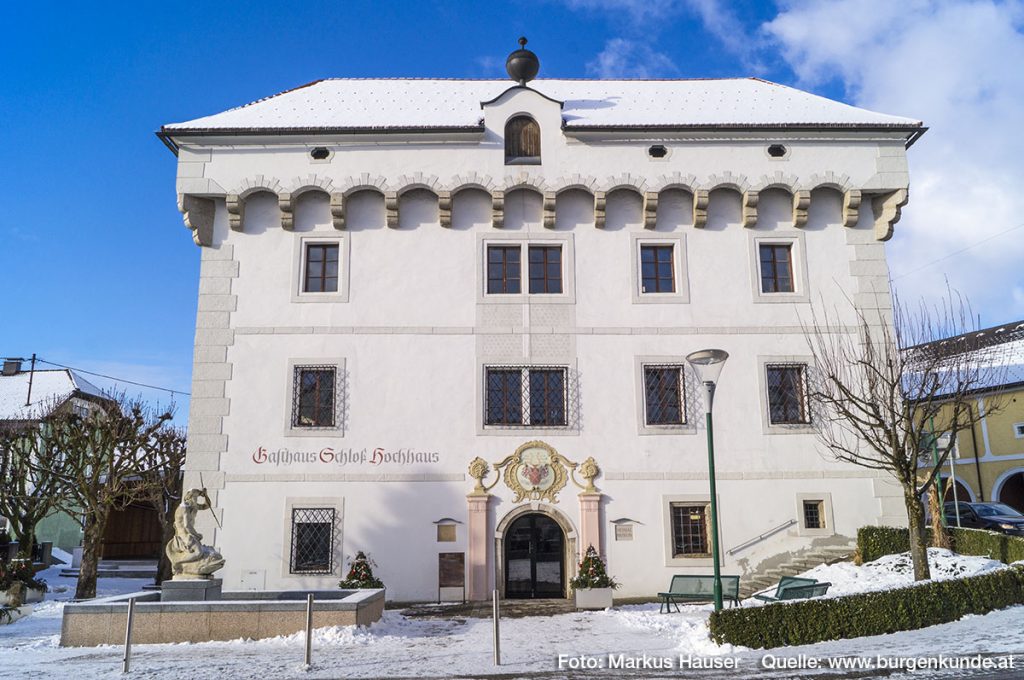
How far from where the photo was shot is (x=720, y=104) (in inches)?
899

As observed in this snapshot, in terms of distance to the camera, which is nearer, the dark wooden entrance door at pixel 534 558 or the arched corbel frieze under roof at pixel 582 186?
the dark wooden entrance door at pixel 534 558

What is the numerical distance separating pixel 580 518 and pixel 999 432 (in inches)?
1206

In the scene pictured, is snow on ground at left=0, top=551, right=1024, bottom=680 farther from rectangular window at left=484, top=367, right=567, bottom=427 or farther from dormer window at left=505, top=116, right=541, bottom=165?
dormer window at left=505, top=116, right=541, bottom=165

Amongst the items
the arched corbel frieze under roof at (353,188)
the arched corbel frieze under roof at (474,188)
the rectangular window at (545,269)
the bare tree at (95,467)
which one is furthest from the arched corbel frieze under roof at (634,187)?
the bare tree at (95,467)

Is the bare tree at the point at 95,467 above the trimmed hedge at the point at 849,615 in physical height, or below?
above

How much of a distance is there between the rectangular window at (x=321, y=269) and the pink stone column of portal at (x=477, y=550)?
669cm

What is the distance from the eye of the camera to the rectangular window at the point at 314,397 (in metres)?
20.0

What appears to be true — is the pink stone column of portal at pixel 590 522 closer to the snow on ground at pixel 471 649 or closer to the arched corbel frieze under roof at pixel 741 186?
the snow on ground at pixel 471 649

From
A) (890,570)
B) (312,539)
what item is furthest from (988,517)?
(312,539)

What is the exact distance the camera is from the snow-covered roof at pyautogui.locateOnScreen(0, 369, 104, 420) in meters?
42.6

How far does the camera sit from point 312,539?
19359 millimetres

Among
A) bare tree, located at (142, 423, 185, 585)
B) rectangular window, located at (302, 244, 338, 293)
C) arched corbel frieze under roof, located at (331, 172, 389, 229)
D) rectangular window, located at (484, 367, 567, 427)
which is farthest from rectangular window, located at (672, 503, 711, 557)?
bare tree, located at (142, 423, 185, 585)

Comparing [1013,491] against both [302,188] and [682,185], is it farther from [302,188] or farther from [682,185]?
[302,188]

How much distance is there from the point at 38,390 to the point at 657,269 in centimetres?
3932
